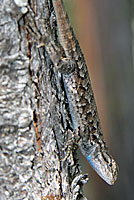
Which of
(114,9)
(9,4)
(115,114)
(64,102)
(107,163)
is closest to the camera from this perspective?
(9,4)

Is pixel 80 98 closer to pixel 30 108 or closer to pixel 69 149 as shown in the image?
pixel 69 149

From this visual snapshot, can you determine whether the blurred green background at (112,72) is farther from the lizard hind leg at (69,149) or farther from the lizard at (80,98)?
the lizard hind leg at (69,149)

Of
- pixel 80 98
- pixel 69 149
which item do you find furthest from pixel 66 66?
pixel 69 149

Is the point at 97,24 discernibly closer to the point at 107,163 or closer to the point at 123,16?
the point at 123,16

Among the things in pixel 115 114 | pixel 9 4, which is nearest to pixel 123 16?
pixel 115 114

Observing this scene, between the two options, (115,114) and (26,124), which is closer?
(26,124)

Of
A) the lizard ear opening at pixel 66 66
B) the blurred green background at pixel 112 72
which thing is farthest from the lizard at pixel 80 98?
the blurred green background at pixel 112 72

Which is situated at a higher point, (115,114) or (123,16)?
(123,16)
